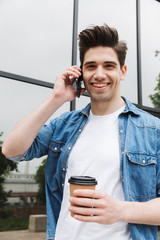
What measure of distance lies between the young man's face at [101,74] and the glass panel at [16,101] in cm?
243

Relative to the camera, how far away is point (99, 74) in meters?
1.49

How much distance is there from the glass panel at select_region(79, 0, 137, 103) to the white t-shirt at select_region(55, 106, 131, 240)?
332 centimetres

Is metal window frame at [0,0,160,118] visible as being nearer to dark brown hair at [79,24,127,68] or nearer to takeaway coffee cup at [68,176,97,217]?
dark brown hair at [79,24,127,68]

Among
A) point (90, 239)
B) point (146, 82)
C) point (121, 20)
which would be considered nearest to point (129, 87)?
point (146, 82)

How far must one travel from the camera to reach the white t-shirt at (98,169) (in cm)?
131

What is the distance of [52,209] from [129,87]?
370 centimetres

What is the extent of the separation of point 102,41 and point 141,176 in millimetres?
854

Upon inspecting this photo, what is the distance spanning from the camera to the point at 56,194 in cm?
161

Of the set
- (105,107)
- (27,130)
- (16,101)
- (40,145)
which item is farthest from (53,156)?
(16,101)

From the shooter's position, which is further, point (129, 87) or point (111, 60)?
point (129, 87)

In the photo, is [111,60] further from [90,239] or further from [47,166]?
[90,239]

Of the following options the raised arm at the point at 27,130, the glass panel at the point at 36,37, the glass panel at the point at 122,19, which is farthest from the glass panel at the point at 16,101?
the raised arm at the point at 27,130

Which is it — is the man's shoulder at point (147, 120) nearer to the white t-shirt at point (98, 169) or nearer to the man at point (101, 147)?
the man at point (101, 147)

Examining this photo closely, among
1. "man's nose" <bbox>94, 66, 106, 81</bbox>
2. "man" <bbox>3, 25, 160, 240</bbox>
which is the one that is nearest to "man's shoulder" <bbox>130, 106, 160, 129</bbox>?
"man" <bbox>3, 25, 160, 240</bbox>
